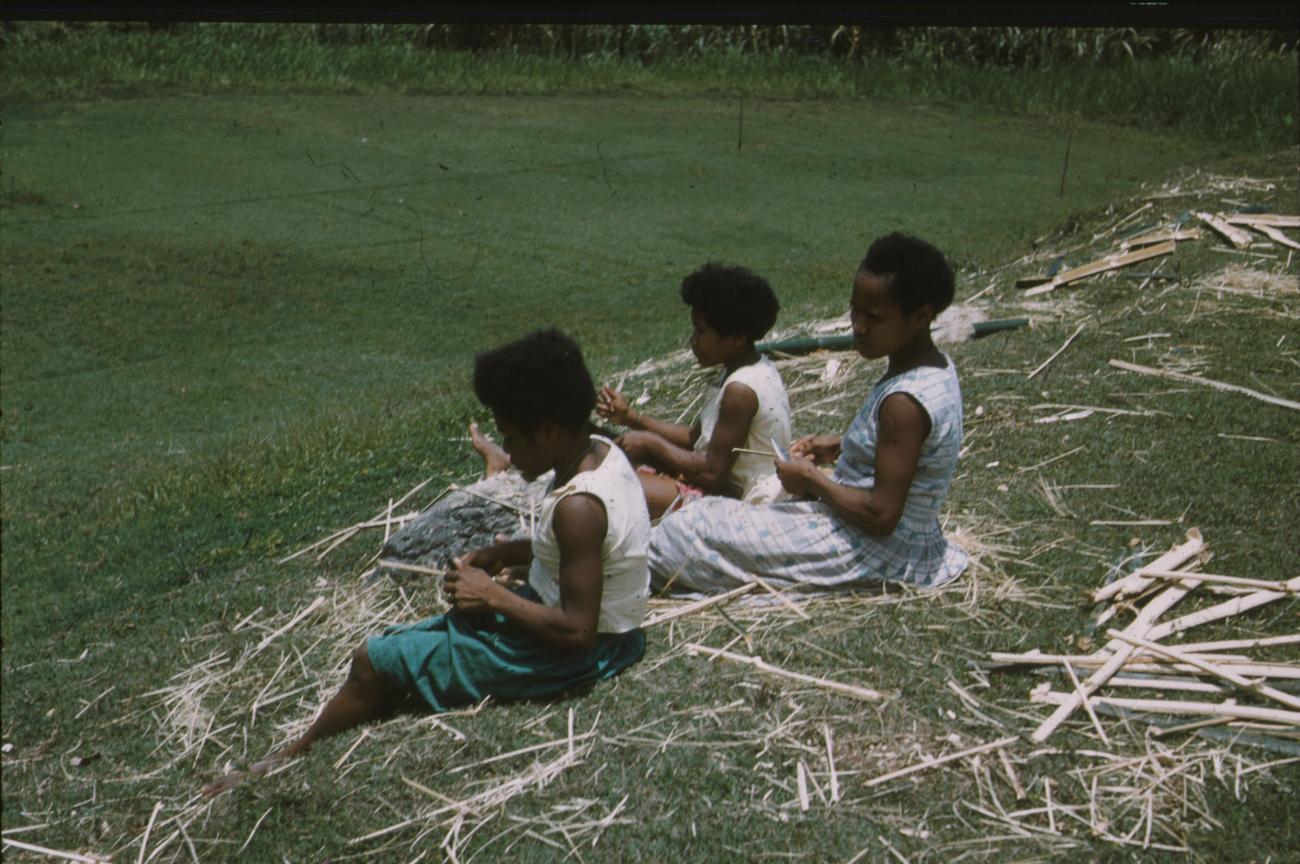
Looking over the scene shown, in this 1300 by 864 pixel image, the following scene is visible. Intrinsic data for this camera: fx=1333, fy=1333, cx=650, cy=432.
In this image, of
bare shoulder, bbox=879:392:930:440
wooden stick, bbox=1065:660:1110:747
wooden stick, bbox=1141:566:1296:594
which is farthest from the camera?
wooden stick, bbox=1141:566:1296:594

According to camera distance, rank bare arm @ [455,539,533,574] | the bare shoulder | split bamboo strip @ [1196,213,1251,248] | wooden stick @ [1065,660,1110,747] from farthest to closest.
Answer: split bamboo strip @ [1196,213,1251,248] < bare arm @ [455,539,533,574] < the bare shoulder < wooden stick @ [1065,660,1110,747]

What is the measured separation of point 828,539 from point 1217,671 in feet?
3.99

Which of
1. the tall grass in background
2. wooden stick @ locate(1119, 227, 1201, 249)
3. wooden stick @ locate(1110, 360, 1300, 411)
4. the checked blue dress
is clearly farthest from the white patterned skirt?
the tall grass in background

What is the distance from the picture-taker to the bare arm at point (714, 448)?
4.72 meters

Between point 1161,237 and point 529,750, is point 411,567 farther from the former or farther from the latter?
point 1161,237

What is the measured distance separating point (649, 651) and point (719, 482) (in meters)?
0.94

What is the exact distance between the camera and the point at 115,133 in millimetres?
11500

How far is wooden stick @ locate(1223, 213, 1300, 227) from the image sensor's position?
9.28 meters

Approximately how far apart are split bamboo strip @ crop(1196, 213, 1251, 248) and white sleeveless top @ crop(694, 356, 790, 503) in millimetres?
5487

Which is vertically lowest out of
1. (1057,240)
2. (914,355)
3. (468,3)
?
(1057,240)

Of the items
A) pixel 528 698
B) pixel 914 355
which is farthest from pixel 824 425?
pixel 528 698

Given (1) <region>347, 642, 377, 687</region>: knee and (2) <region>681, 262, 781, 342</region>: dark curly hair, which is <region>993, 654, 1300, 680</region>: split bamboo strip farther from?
(1) <region>347, 642, 377, 687</region>: knee

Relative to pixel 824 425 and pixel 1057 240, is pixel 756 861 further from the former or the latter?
pixel 1057 240

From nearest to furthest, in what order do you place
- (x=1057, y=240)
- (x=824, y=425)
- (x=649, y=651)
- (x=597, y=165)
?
(x=649, y=651), (x=824, y=425), (x=1057, y=240), (x=597, y=165)
